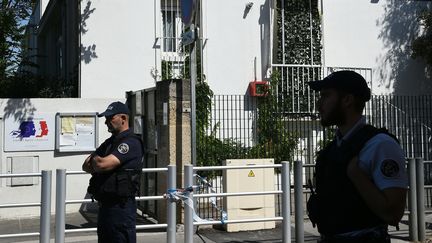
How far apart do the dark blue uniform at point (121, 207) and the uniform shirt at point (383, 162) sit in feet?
8.79

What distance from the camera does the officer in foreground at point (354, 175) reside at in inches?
100

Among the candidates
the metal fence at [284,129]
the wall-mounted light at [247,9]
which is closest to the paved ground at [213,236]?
the metal fence at [284,129]

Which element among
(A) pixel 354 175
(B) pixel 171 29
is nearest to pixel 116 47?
(B) pixel 171 29

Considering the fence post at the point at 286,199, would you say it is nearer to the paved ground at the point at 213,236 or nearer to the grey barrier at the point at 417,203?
the paved ground at the point at 213,236

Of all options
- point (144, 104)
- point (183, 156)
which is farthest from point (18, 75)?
point (183, 156)

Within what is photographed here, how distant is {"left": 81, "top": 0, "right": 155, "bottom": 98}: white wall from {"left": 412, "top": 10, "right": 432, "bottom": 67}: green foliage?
7887 mm

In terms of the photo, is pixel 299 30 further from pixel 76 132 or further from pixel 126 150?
pixel 126 150

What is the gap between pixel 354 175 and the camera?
258 cm

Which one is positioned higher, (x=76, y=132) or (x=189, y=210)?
(x=76, y=132)

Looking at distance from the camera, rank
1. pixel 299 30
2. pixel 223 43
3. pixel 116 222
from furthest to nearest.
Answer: pixel 299 30, pixel 223 43, pixel 116 222

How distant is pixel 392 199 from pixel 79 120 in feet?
29.2

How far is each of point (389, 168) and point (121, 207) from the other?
9.24ft

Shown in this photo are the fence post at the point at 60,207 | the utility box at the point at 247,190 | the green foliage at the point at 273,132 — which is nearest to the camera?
the fence post at the point at 60,207

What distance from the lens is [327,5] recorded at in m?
15.5
